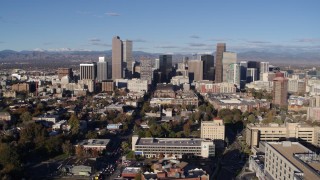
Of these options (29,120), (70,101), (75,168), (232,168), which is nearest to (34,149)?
(75,168)

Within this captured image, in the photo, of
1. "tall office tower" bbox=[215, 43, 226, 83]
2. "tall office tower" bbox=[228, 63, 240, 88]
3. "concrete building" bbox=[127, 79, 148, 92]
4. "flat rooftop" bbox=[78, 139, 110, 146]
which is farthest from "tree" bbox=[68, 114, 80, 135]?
"tall office tower" bbox=[215, 43, 226, 83]

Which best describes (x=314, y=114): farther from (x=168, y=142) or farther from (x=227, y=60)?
(x=227, y=60)

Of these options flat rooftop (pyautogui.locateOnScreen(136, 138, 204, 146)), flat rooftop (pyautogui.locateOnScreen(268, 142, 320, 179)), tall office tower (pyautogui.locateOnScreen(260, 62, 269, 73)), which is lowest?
flat rooftop (pyautogui.locateOnScreen(136, 138, 204, 146))

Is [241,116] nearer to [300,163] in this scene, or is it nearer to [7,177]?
[300,163]

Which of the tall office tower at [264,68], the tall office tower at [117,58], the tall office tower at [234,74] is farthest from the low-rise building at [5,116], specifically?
the tall office tower at [264,68]

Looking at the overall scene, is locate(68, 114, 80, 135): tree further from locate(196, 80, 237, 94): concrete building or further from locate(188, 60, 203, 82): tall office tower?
locate(188, 60, 203, 82): tall office tower

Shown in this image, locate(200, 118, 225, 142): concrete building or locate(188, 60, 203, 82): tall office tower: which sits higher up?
locate(188, 60, 203, 82): tall office tower

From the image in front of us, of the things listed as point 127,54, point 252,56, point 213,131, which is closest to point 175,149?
point 213,131
